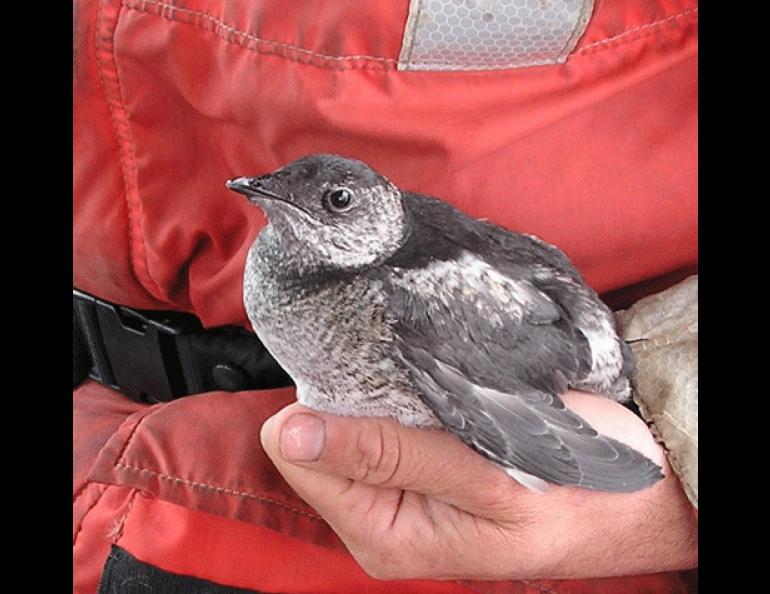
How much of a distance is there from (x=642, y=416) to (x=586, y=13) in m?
0.37

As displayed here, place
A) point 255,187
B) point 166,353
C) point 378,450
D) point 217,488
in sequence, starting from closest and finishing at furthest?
point 255,187, point 378,450, point 217,488, point 166,353

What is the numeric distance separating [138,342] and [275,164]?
30 centimetres

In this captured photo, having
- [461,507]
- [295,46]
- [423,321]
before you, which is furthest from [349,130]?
[461,507]

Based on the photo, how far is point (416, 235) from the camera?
0.74 meters

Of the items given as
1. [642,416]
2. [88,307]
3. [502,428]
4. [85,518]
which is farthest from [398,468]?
[88,307]

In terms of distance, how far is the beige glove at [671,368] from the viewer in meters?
0.81

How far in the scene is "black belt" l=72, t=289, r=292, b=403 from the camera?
3.27ft

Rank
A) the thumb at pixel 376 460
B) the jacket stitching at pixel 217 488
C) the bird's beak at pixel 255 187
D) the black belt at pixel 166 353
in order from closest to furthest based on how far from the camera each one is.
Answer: the bird's beak at pixel 255 187, the thumb at pixel 376 460, the jacket stitching at pixel 217 488, the black belt at pixel 166 353

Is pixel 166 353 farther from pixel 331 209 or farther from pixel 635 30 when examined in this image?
pixel 635 30

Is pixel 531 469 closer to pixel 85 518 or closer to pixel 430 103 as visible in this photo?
pixel 430 103

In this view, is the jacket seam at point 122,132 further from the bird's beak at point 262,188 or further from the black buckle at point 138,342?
the bird's beak at point 262,188

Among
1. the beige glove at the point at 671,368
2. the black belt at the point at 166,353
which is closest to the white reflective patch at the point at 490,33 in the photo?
the beige glove at the point at 671,368

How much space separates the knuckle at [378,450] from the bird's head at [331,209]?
147mm

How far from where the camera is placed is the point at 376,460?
2.56 feet
